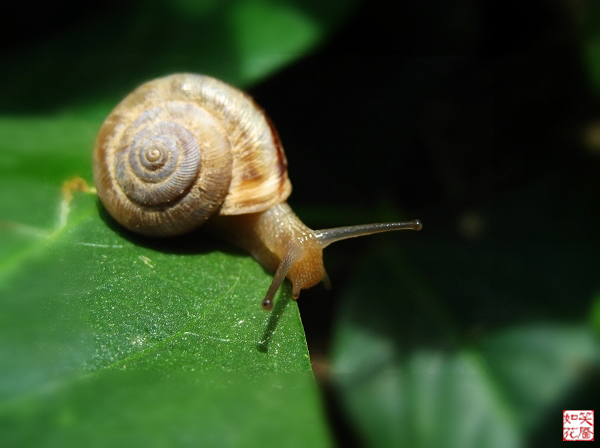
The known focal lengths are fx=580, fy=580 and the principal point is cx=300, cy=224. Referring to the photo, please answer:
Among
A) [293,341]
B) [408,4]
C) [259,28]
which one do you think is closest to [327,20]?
[259,28]

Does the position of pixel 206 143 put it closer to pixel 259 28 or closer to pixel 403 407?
pixel 259 28

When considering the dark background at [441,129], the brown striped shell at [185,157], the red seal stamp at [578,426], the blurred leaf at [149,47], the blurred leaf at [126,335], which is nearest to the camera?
the blurred leaf at [126,335]

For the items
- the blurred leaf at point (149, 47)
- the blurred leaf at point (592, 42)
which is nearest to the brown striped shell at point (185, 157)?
the blurred leaf at point (149, 47)

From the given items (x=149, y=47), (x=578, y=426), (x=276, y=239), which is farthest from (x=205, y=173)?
(x=578, y=426)

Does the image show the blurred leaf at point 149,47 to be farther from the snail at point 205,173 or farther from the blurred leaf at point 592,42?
the blurred leaf at point 592,42

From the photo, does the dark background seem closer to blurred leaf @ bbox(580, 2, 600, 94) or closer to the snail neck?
blurred leaf @ bbox(580, 2, 600, 94)

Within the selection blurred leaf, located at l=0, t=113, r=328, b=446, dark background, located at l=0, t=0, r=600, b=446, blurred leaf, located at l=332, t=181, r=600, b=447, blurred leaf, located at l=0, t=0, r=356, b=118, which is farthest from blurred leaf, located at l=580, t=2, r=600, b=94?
blurred leaf, located at l=0, t=113, r=328, b=446
